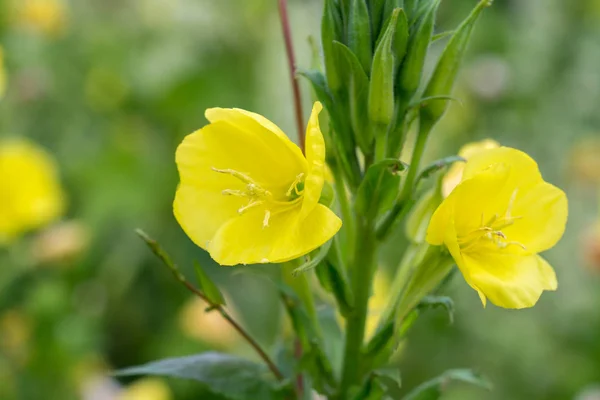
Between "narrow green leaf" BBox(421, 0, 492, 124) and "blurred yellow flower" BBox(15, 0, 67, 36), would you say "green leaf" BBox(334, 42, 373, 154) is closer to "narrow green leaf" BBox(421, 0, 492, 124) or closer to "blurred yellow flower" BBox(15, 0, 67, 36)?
"narrow green leaf" BBox(421, 0, 492, 124)

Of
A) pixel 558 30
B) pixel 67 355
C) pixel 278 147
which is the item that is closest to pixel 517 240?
pixel 278 147

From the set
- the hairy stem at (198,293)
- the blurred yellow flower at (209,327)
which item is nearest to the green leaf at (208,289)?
the hairy stem at (198,293)

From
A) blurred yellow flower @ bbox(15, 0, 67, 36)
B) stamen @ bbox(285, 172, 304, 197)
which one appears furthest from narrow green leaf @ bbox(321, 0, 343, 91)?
blurred yellow flower @ bbox(15, 0, 67, 36)

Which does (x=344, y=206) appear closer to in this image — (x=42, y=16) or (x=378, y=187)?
(x=378, y=187)

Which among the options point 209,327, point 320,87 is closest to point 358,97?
point 320,87

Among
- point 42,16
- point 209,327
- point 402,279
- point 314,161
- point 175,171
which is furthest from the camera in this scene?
point 42,16

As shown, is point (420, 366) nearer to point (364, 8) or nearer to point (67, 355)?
point (67, 355)

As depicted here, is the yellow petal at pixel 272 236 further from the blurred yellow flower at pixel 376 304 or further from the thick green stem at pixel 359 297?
the blurred yellow flower at pixel 376 304
